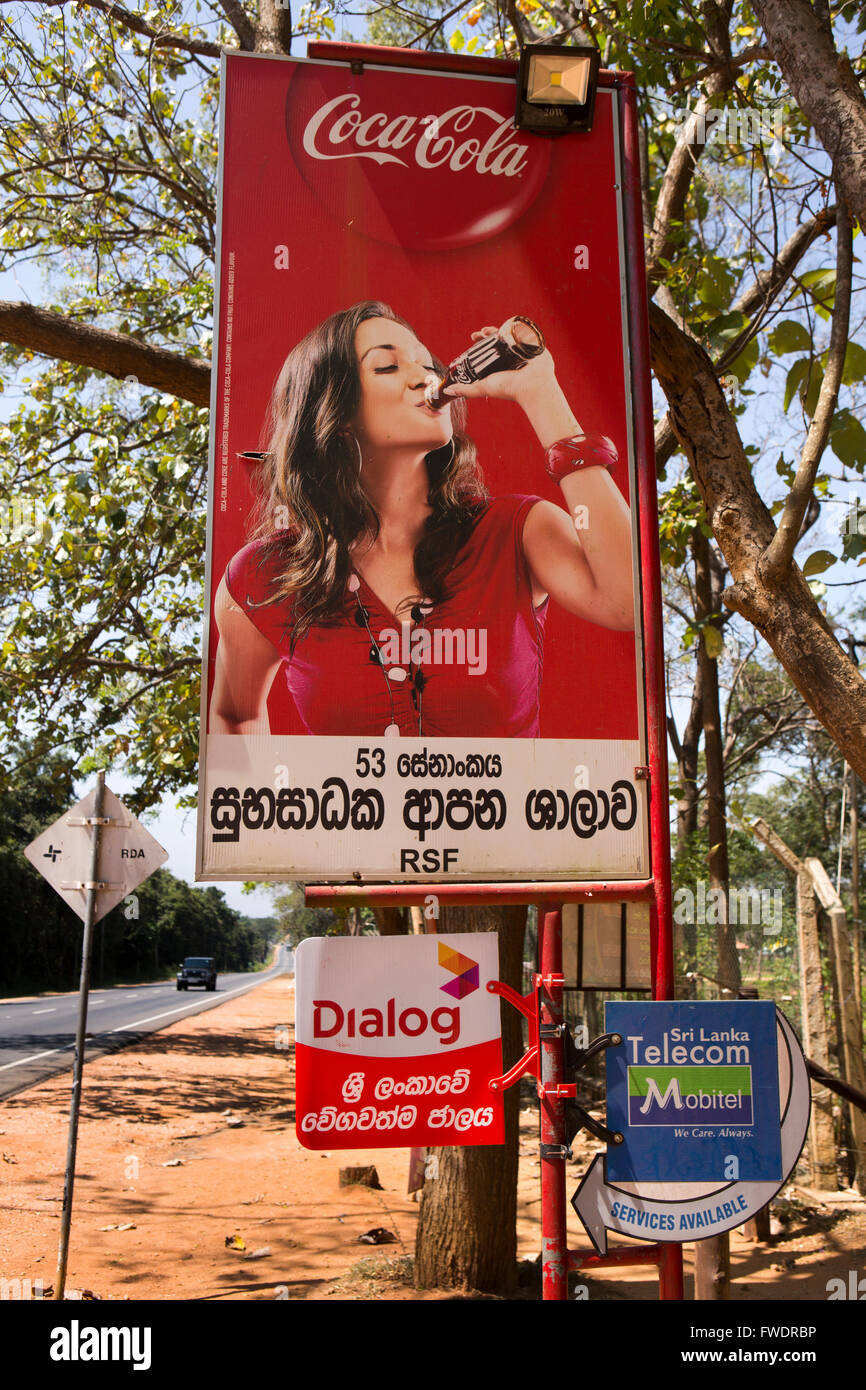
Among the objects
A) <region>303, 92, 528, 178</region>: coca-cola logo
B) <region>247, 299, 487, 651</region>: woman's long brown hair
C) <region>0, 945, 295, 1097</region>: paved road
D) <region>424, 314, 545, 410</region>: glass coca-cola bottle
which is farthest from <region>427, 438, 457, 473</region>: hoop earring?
<region>0, 945, 295, 1097</region>: paved road

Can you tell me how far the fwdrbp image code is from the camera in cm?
277

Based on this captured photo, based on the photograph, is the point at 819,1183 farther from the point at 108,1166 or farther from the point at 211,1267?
the point at 108,1166

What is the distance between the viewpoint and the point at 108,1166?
11180mm

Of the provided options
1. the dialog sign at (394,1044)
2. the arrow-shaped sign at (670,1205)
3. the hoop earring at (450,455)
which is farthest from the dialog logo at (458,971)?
the hoop earring at (450,455)

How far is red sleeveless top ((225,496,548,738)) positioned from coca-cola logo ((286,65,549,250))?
3.80ft

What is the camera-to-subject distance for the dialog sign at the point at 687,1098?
275 cm

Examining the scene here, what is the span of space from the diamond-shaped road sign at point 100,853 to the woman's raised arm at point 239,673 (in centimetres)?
455

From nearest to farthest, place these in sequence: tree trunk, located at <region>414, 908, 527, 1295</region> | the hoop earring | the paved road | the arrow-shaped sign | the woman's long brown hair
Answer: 1. the arrow-shaped sign
2. the woman's long brown hair
3. the hoop earring
4. tree trunk, located at <region>414, 908, 527, 1295</region>
5. the paved road

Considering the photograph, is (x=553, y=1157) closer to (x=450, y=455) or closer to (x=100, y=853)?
(x=450, y=455)

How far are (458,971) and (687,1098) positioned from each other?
2.22ft

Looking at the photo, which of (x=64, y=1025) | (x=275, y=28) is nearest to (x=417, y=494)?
(x=275, y=28)

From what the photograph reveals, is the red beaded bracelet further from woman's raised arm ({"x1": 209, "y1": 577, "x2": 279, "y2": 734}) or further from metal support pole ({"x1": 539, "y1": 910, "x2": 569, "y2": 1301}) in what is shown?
metal support pole ({"x1": 539, "y1": 910, "x2": 569, "y2": 1301})

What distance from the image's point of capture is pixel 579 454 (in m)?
3.32
